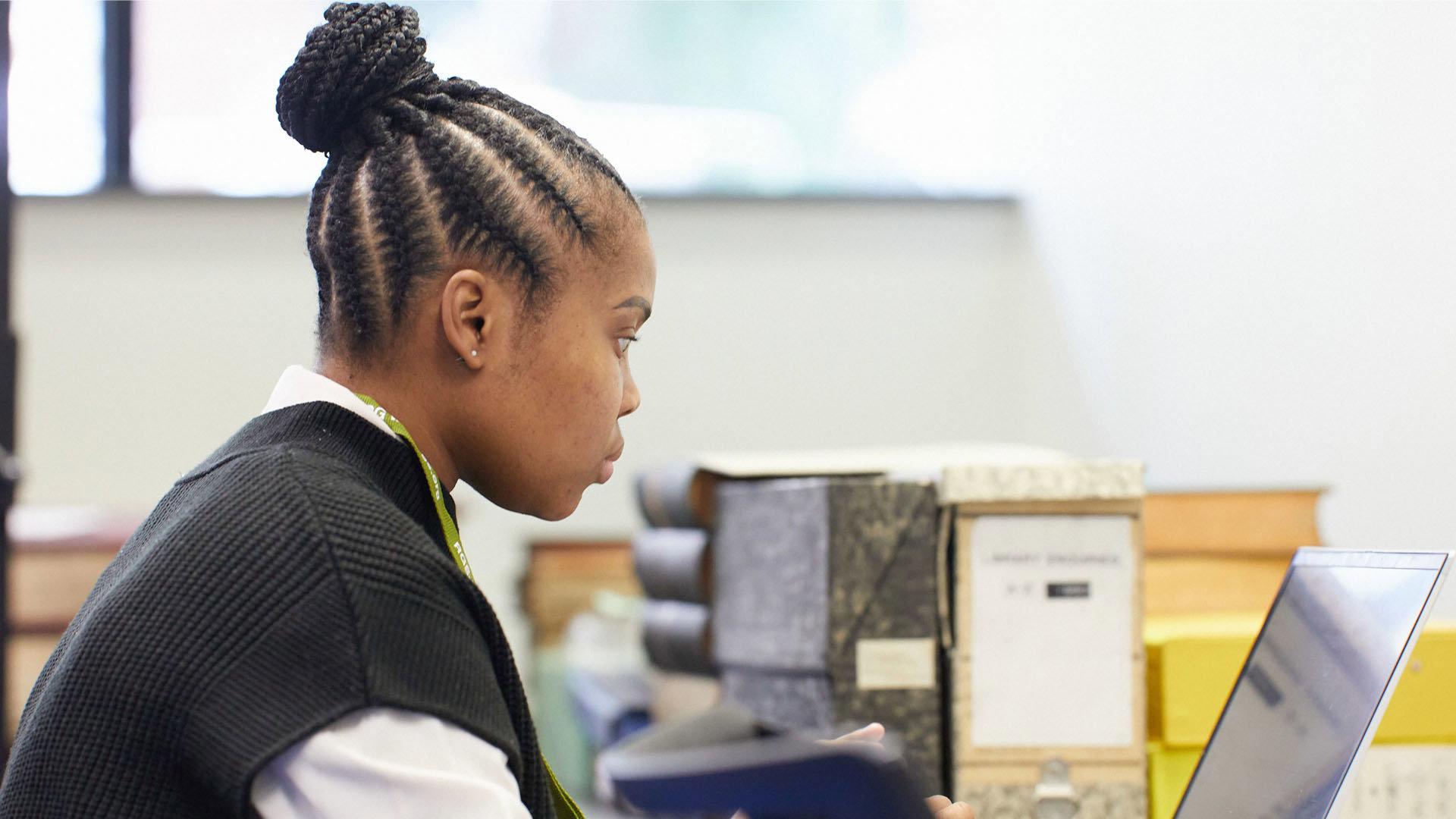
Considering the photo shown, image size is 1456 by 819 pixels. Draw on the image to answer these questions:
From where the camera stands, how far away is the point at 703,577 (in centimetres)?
116

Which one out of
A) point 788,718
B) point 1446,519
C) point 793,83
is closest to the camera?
point 788,718

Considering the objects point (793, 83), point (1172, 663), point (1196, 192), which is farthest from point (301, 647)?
point (793, 83)

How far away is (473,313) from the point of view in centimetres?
62

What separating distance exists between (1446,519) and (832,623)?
562 mm

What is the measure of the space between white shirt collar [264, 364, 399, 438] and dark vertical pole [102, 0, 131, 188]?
2.19 meters

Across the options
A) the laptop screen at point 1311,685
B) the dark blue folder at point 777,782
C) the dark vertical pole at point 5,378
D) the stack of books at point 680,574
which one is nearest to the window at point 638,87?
the dark vertical pole at point 5,378

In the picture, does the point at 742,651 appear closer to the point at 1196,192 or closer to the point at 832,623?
the point at 832,623

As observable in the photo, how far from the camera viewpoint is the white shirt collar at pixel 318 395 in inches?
24.1

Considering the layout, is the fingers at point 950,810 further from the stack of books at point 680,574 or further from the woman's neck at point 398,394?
the stack of books at point 680,574

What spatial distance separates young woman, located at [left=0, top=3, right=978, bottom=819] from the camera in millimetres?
476

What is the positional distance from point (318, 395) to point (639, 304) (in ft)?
0.56

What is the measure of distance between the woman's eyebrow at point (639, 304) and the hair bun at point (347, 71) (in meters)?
0.15

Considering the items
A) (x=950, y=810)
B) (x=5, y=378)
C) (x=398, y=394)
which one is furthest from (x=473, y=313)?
(x=5, y=378)

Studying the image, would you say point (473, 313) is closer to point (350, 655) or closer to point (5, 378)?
point (350, 655)
